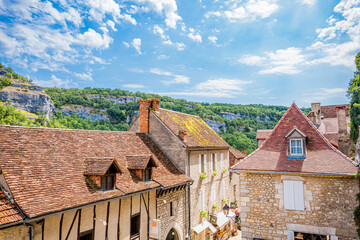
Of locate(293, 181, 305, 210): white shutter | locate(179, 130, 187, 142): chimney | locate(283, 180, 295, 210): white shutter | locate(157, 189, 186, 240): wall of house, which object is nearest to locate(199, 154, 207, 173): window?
locate(179, 130, 187, 142): chimney

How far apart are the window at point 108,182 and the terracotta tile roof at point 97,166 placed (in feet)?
1.18

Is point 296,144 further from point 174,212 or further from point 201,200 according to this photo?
point 201,200

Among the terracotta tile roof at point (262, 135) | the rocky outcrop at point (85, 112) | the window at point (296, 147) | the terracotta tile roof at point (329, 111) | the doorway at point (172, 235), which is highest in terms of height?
the rocky outcrop at point (85, 112)

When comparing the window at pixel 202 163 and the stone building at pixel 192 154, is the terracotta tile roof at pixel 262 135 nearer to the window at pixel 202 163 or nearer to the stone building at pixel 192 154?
the stone building at pixel 192 154

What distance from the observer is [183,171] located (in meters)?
14.8

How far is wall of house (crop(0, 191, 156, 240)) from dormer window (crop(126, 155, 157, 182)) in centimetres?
91

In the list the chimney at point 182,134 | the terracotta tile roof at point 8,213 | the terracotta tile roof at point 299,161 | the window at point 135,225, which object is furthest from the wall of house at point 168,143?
the terracotta tile roof at point 8,213

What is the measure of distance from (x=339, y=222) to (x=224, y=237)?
1244cm

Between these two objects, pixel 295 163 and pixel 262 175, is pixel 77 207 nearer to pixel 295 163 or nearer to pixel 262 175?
pixel 262 175

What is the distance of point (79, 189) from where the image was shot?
809 centimetres

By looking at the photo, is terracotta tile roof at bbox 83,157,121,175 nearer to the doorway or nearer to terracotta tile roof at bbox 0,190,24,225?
terracotta tile roof at bbox 0,190,24,225

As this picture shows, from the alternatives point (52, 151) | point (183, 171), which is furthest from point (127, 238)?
point (183, 171)

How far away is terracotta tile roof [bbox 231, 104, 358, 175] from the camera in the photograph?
948 cm

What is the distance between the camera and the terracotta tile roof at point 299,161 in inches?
373
